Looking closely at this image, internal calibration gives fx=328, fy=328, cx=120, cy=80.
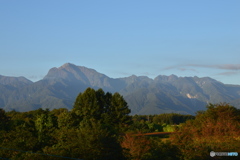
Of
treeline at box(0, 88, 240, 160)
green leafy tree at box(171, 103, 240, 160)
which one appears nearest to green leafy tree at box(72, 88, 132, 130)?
green leafy tree at box(171, 103, 240, 160)

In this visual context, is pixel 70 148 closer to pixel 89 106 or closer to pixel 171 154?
pixel 171 154

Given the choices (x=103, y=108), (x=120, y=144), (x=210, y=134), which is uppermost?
(x=103, y=108)

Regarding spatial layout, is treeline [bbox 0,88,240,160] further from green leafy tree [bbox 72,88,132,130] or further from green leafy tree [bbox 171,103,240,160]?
green leafy tree [bbox 72,88,132,130]

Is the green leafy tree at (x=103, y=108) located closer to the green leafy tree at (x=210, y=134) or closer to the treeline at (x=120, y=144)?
the green leafy tree at (x=210, y=134)

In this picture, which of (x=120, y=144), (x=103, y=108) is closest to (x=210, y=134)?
(x=120, y=144)

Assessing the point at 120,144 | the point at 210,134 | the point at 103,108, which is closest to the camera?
the point at 120,144

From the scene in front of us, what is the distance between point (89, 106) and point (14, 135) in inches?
1622

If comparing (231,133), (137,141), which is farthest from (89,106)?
(137,141)

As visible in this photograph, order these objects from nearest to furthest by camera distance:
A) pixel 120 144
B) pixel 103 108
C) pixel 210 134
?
pixel 120 144
pixel 210 134
pixel 103 108

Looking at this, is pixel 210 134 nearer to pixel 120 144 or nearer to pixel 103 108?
pixel 120 144

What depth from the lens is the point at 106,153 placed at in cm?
2197

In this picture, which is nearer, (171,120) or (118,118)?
(118,118)

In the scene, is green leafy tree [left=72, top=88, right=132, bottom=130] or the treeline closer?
the treeline

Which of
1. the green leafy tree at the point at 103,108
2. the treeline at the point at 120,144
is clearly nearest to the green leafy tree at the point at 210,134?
the treeline at the point at 120,144
